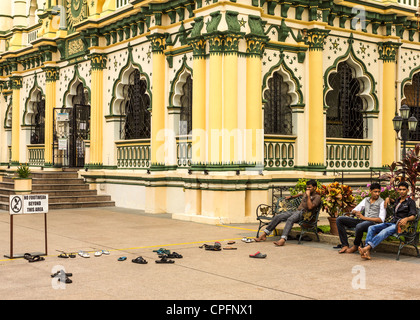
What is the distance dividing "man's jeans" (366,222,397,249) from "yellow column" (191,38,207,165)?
23.4 ft

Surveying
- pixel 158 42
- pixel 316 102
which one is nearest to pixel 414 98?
pixel 316 102

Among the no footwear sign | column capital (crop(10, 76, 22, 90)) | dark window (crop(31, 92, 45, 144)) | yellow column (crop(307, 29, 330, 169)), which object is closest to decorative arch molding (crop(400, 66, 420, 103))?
yellow column (crop(307, 29, 330, 169))

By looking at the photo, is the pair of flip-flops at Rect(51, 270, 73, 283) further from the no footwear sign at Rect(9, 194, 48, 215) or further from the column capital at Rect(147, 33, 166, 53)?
the column capital at Rect(147, 33, 166, 53)

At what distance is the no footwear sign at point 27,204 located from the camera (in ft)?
33.0

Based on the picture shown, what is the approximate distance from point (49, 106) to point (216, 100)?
1200 centimetres

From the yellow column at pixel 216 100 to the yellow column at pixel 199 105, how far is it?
54 centimetres

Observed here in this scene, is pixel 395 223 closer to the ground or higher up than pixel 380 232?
higher up

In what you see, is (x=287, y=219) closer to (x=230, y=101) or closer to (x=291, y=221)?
(x=291, y=221)

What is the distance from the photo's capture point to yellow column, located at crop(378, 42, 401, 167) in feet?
66.3

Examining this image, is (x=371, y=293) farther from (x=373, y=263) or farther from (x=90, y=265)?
(x=90, y=265)

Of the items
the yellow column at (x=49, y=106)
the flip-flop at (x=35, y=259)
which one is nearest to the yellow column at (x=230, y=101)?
the flip-flop at (x=35, y=259)

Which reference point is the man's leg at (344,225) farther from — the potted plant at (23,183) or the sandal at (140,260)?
the potted plant at (23,183)

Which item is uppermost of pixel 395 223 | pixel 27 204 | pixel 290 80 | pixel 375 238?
pixel 290 80

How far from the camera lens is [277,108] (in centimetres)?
1838
